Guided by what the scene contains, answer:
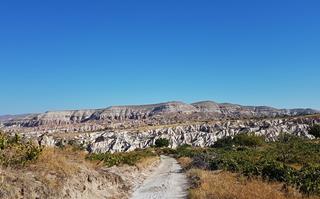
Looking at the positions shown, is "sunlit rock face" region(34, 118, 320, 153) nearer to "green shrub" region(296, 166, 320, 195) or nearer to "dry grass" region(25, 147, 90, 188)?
"dry grass" region(25, 147, 90, 188)

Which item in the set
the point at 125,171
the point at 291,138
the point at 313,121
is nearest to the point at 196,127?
the point at 313,121

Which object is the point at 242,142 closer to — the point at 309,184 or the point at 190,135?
the point at 190,135

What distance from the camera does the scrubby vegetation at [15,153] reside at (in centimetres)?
1731

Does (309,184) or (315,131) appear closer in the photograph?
(309,184)

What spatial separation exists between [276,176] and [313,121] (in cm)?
13397

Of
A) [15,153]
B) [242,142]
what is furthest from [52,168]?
[242,142]

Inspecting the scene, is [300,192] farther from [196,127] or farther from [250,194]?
[196,127]

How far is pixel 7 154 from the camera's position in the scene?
17641 millimetres

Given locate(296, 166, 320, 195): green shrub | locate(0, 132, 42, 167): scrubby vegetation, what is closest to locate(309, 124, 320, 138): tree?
locate(296, 166, 320, 195): green shrub

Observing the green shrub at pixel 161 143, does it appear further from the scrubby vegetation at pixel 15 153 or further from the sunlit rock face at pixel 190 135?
the scrubby vegetation at pixel 15 153

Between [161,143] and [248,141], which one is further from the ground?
[248,141]

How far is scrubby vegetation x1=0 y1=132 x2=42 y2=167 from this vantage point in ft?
56.8

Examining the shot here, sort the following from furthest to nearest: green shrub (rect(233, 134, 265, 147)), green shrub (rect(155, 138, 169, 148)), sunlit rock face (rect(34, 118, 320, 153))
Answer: green shrub (rect(155, 138, 169, 148))
sunlit rock face (rect(34, 118, 320, 153))
green shrub (rect(233, 134, 265, 147))

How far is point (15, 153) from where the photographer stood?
59.1 ft
